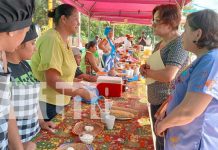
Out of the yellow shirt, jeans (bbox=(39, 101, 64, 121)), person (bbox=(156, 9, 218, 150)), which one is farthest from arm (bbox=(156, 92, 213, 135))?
jeans (bbox=(39, 101, 64, 121))

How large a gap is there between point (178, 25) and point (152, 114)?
721 millimetres

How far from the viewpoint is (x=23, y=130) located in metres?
1.28

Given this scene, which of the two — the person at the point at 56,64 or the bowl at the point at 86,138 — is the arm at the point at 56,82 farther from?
the bowl at the point at 86,138

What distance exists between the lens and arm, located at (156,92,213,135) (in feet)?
3.29

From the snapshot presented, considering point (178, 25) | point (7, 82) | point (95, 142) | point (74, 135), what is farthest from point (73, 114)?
point (178, 25)

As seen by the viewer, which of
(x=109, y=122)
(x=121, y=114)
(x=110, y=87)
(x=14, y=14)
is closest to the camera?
(x=14, y=14)

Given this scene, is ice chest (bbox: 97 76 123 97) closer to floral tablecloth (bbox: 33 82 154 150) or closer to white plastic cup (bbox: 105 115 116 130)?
floral tablecloth (bbox: 33 82 154 150)

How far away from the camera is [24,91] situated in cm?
127

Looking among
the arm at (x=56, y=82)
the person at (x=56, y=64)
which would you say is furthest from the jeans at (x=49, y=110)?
the arm at (x=56, y=82)

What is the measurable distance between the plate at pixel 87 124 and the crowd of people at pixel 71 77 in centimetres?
16

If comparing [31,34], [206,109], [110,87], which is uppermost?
[31,34]

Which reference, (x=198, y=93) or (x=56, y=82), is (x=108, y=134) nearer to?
(x=56, y=82)

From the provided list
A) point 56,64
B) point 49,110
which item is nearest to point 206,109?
point 56,64

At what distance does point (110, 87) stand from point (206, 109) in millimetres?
1208
